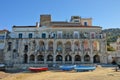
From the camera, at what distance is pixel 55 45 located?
6519cm

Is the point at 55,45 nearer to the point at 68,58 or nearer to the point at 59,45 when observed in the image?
the point at 59,45

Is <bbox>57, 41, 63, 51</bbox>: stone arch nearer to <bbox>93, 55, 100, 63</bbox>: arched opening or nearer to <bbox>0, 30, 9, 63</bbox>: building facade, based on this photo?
<bbox>93, 55, 100, 63</bbox>: arched opening

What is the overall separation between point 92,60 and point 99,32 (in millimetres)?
8949

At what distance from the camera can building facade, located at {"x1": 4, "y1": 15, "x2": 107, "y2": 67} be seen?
211 ft

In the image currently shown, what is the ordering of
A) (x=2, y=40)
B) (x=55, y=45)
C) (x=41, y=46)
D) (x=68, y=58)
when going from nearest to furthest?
(x=55, y=45)
(x=2, y=40)
(x=41, y=46)
(x=68, y=58)

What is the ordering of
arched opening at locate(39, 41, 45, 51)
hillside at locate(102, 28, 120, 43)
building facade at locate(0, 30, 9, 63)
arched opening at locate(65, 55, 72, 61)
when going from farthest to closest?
hillside at locate(102, 28, 120, 43)
arched opening at locate(65, 55, 72, 61)
arched opening at locate(39, 41, 45, 51)
building facade at locate(0, 30, 9, 63)

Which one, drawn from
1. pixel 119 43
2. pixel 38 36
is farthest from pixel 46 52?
pixel 119 43

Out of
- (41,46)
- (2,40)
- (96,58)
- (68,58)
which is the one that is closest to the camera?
(2,40)

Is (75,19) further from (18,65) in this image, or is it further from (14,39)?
(18,65)

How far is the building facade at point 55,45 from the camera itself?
64.2 m

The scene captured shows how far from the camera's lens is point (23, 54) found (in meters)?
64.5

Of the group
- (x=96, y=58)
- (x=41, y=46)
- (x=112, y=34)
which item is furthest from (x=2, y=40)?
(x=112, y=34)

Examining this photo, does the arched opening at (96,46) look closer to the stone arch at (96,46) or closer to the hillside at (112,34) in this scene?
the stone arch at (96,46)

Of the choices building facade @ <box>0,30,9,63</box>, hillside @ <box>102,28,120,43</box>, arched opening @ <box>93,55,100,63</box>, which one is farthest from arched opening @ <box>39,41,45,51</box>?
hillside @ <box>102,28,120,43</box>
